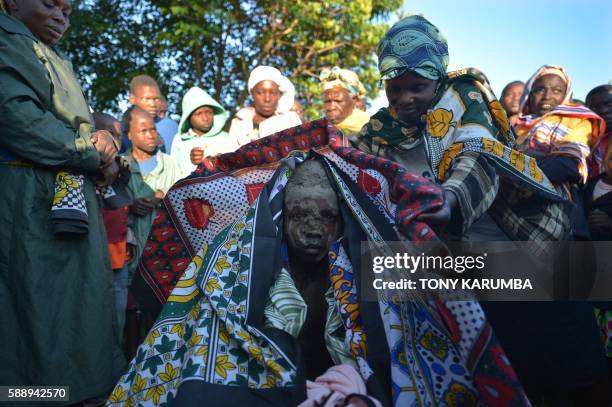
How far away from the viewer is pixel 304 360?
7.99ft

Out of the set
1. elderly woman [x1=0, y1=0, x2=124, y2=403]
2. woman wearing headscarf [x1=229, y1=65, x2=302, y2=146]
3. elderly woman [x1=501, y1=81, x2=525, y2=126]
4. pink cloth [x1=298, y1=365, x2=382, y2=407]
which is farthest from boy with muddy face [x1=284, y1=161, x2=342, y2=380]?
elderly woman [x1=501, y1=81, x2=525, y2=126]

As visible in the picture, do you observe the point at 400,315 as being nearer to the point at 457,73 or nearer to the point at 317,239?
the point at 317,239

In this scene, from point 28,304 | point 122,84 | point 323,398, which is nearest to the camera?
point 323,398

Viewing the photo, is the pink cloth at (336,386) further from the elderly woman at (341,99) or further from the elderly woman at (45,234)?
the elderly woman at (341,99)

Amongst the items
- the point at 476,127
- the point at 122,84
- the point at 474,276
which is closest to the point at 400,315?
the point at 474,276

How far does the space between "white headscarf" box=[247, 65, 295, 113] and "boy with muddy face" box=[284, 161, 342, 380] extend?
145 inches

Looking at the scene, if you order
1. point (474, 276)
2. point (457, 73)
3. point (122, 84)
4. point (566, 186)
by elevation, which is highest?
point (122, 84)

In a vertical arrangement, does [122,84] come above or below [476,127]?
above

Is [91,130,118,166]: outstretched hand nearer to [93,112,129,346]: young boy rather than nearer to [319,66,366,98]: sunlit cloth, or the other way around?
[93,112,129,346]: young boy

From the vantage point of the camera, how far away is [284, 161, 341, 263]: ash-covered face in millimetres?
2588

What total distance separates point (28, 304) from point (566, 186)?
2915 mm

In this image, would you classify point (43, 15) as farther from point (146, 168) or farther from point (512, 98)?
point (512, 98)

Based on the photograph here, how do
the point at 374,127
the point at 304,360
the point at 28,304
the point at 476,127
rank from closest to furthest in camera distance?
the point at 304,360 → the point at 476,127 → the point at 28,304 → the point at 374,127

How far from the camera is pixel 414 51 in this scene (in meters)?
2.73
